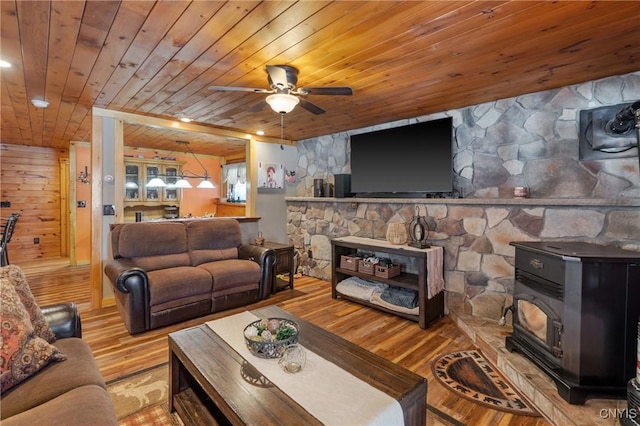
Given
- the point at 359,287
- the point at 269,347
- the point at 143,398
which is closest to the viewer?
the point at 269,347

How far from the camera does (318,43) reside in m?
1.97

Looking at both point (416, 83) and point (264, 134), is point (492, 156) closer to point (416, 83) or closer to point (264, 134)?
point (416, 83)

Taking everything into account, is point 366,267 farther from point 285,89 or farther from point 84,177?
point 84,177

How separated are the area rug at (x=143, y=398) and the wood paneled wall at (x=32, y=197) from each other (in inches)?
232

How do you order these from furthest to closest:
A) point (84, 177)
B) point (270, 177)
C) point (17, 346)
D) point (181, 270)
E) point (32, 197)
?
point (32, 197) → point (84, 177) → point (270, 177) → point (181, 270) → point (17, 346)

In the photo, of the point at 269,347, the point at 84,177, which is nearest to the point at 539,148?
the point at 269,347

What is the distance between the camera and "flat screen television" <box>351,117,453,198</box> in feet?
11.1

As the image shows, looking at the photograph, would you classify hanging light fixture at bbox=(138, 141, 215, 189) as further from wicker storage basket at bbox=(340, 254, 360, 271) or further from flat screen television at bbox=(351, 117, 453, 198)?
wicker storage basket at bbox=(340, 254, 360, 271)

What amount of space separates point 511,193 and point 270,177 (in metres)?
3.49

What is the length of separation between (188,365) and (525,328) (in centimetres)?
237

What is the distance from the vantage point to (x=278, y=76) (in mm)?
2252

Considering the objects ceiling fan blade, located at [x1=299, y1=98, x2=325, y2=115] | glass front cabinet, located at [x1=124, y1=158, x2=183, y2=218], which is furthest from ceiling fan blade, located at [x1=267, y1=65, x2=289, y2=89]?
glass front cabinet, located at [x1=124, y1=158, x2=183, y2=218]

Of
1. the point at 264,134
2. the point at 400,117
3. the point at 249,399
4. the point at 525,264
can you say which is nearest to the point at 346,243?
the point at 400,117

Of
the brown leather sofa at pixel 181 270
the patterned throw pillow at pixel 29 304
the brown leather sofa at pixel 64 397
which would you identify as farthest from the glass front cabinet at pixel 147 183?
the brown leather sofa at pixel 64 397
